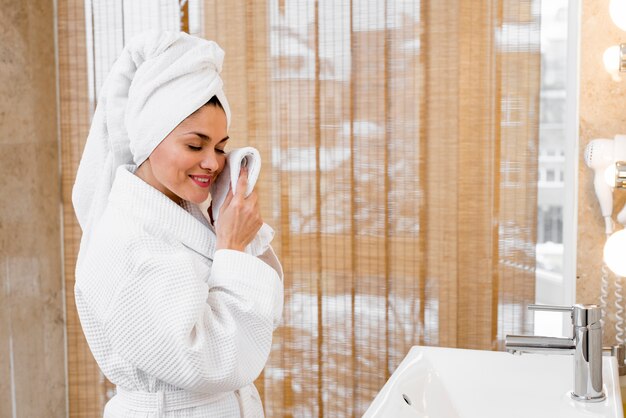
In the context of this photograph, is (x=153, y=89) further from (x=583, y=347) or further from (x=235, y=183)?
(x=583, y=347)

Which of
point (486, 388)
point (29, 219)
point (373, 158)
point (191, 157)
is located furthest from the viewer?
point (29, 219)

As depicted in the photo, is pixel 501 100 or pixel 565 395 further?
pixel 501 100

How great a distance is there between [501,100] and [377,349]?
80 centimetres

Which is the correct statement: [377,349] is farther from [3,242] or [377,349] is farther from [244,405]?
[3,242]

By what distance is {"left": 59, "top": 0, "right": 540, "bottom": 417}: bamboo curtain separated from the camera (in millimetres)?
2072

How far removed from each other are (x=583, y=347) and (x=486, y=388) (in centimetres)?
22

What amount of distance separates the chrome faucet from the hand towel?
71 cm

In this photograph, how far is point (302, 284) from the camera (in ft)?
7.48

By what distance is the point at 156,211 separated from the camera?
1402 millimetres

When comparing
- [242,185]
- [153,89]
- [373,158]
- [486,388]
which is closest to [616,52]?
[373,158]

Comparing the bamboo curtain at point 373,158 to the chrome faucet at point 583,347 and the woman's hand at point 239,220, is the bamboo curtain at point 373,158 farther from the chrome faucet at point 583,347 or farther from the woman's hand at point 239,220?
the woman's hand at point 239,220

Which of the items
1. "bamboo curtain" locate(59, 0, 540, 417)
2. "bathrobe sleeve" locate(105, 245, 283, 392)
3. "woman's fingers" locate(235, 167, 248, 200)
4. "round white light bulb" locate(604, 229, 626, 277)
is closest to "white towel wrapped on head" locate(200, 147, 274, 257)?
"woman's fingers" locate(235, 167, 248, 200)

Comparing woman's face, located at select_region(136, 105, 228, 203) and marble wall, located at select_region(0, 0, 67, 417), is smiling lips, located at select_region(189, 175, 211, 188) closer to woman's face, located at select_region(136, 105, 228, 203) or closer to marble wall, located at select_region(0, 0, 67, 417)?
woman's face, located at select_region(136, 105, 228, 203)

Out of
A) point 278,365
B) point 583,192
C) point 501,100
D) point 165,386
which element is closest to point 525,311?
point 583,192
